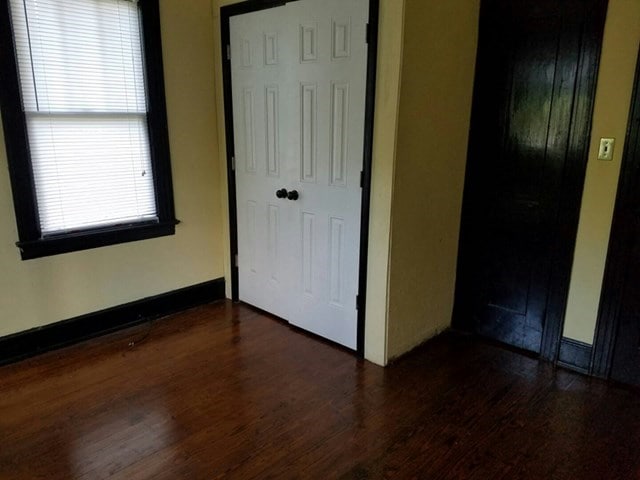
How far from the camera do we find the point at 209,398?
230 centimetres

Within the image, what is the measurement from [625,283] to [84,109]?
304 cm

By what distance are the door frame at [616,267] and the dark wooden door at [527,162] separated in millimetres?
182

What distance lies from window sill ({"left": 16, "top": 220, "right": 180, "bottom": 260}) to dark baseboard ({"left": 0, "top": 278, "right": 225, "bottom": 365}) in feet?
1.43

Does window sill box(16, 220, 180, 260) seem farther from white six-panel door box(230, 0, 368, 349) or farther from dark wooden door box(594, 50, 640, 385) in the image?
dark wooden door box(594, 50, 640, 385)

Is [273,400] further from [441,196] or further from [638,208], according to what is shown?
[638,208]

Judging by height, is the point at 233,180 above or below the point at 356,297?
above

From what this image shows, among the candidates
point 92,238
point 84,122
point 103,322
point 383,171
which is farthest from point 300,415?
point 84,122

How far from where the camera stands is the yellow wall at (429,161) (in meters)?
2.30

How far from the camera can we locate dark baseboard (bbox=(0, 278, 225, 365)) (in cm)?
261

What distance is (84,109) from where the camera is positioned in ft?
8.54

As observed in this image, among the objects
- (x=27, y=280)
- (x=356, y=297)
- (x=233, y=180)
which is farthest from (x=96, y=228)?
(x=356, y=297)

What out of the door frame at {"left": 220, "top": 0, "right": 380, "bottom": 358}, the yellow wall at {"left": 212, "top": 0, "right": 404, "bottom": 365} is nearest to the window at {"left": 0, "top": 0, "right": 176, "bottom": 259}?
the door frame at {"left": 220, "top": 0, "right": 380, "bottom": 358}

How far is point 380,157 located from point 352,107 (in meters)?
0.31

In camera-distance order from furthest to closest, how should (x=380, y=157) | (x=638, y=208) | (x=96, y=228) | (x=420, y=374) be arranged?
(x=96, y=228) < (x=420, y=374) < (x=380, y=157) < (x=638, y=208)
